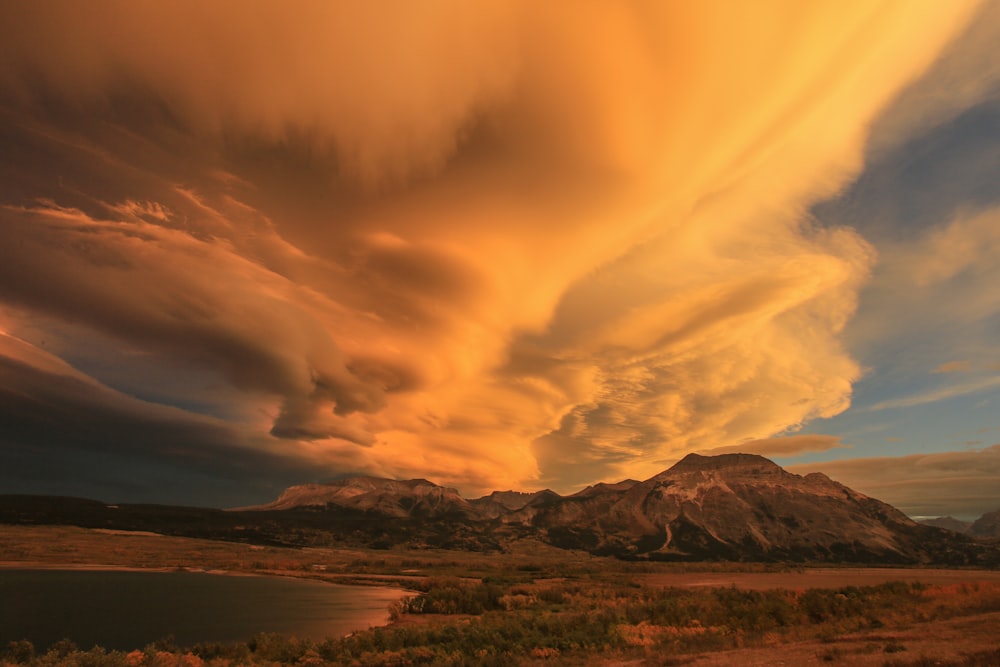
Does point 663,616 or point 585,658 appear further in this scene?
point 663,616

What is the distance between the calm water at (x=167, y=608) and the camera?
1576 inches

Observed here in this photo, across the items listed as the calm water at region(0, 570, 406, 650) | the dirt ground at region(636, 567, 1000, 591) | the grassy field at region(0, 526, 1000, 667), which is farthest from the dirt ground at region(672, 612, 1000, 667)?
the dirt ground at region(636, 567, 1000, 591)

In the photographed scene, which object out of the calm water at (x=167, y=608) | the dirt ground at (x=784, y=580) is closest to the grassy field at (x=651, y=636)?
the calm water at (x=167, y=608)

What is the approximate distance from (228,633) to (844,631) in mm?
42035

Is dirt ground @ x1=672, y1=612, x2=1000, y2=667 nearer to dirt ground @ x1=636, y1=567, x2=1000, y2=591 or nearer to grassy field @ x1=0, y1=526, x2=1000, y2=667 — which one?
grassy field @ x1=0, y1=526, x2=1000, y2=667

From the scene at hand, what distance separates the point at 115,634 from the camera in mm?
39844

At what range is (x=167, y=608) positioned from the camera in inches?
2072

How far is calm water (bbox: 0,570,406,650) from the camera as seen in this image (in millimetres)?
40031

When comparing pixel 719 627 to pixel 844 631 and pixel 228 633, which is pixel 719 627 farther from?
pixel 228 633

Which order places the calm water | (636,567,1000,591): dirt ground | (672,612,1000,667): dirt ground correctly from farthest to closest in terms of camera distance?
(636,567,1000,591): dirt ground < the calm water < (672,612,1000,667): dirt ground

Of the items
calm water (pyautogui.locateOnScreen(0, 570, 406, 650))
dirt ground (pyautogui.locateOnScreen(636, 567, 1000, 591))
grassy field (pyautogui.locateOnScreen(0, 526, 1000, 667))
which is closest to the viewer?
grassy field (pyautogui.locateOnScreen(0, 526, 1000, 667))

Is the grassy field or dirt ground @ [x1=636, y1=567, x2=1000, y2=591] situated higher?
dirt ground @ [x1=636, y1=567, x2=1000, y2=591]

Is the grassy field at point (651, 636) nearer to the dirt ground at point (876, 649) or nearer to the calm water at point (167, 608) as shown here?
the dirt ground at point (876, 649)

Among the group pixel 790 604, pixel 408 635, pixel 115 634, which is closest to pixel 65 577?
pixel 115 634
